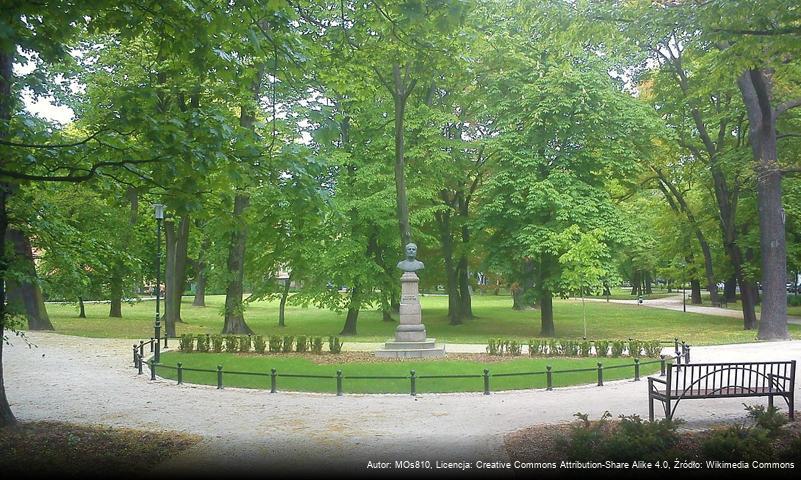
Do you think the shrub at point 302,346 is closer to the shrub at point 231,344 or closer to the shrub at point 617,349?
the shrub at point 231,344

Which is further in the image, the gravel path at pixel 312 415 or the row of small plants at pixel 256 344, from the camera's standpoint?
the row of small plants at pixel 256 344

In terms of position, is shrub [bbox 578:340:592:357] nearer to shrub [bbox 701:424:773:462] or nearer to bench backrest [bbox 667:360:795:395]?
bench backrest [bbox 667:360:795:395]

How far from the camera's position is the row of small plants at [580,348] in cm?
1823

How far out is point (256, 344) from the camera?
20062mm

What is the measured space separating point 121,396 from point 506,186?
19.6m

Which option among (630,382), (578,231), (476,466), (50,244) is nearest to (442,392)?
(630,382)

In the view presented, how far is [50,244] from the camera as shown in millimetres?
9734

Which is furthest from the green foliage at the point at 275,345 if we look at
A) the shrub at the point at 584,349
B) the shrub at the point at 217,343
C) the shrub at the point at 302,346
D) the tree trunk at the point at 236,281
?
the shrub at the point at 584,349

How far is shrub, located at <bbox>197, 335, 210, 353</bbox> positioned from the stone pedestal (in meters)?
5.46

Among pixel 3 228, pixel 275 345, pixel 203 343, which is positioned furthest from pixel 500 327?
pixel 3 228

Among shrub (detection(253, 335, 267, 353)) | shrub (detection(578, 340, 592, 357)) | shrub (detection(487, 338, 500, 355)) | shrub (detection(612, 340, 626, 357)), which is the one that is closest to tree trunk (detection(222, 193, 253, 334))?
shrub (detection(253, 335, 267, 353))

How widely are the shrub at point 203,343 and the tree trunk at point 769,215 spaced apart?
2059cm

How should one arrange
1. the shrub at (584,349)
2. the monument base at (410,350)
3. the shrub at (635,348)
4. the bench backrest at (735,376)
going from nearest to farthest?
the bench backrest at (735,376) < the shrub at (635,348) < the shrub at (584,349) < the monument base at (410,350)

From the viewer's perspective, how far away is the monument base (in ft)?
63.2
